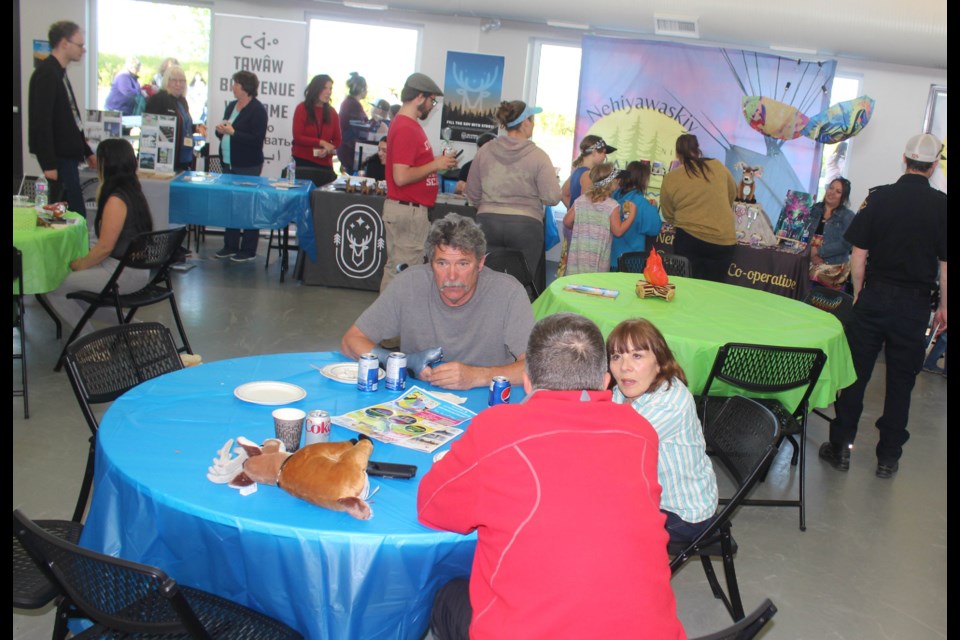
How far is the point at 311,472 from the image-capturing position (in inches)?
69.6

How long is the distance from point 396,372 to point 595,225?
3395 mm

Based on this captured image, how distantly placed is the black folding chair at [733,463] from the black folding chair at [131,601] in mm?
1215

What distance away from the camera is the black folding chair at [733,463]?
2334 mm

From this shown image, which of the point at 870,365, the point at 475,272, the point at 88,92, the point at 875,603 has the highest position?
the point at 88,92

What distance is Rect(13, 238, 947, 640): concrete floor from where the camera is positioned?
9.64 ft

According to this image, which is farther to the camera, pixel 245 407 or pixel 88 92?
pixel 88 92

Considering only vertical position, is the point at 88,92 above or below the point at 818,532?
above

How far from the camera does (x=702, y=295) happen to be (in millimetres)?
4332

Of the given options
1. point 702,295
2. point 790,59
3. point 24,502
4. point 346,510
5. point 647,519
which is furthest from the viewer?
point 790,59

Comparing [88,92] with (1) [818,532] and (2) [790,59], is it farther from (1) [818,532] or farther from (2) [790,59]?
(1) [818,532]

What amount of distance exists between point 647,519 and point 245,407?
1.25 m

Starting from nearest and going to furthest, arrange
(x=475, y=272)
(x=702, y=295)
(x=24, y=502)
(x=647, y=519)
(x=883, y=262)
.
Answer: (x=647, y=519)
(x=475, y=272)
(x=24, y=502)
(x=883, y=262)
(x=702, y=295)

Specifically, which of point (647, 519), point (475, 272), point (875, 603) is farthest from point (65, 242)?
point (875, 603)

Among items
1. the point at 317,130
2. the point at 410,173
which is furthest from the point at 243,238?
the point at 410,173
